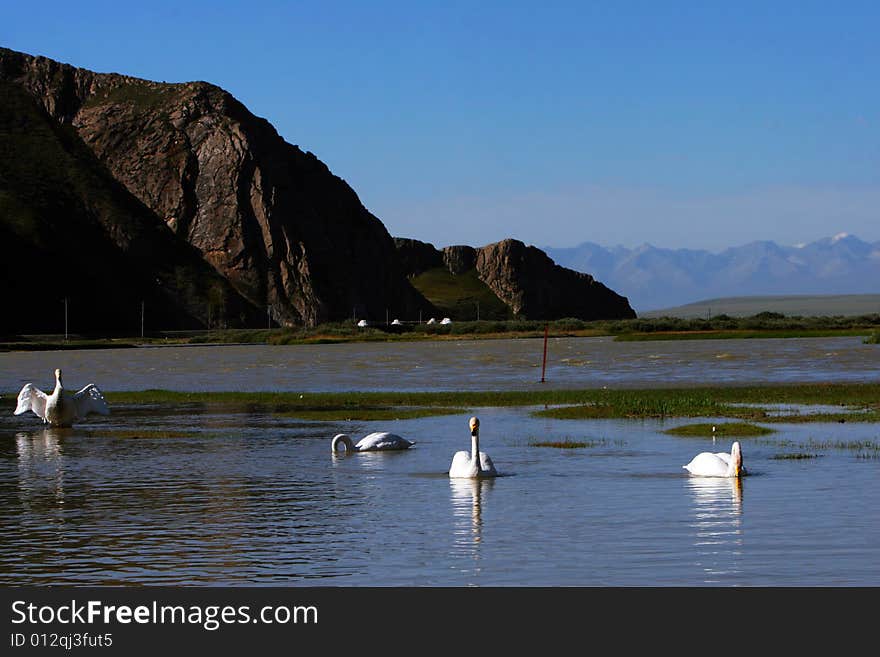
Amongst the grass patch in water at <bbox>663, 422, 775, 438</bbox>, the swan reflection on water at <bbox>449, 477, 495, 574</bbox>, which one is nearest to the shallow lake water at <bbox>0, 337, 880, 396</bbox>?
the grass patch in water at <bbox>663, 422, 775, 438</bbox>

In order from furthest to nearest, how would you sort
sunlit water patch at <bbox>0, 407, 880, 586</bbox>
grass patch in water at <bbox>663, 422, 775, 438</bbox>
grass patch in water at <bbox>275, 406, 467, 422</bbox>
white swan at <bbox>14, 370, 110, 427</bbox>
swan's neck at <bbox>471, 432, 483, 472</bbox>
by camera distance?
grass patch in water at <bbox>275, 406, 467, 422</bbox> < white swan at <bbox>14, 370, 110, 427</bbox> < grass patch in water at <bbox>663, 422, 775, 438</bbox> < swan's neck at <bbox>471, 432, 483, 472</bbox> < sunlit water patch at <bbox>0, 407, 880, 586</bbox>

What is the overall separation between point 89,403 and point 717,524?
2471 cm

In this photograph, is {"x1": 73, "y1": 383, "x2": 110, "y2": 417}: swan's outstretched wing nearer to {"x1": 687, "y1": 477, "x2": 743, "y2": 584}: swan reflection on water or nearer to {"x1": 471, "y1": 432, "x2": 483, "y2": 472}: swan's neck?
{"x1": 471, "y1": 432, "x2": 483, "y2": 472}: swan's neck

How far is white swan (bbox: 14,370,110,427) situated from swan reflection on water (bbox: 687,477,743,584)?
68.1 ft

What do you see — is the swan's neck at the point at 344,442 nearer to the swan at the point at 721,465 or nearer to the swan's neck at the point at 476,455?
the swan's neck at the point at 476,455

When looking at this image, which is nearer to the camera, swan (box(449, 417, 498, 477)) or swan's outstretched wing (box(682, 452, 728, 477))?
swan's outstretched wing (box(682, 452, 728, 477))

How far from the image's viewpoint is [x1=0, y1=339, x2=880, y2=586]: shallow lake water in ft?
55.5

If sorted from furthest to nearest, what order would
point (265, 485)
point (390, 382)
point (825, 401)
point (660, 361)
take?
point (660, 361), point (390, 382), point (825, 401), point (265, 485)

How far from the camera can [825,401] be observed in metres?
42.1

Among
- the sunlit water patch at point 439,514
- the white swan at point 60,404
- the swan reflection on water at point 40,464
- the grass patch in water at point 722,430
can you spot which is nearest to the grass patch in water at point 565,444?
the sunlit water patch at point 439,514
